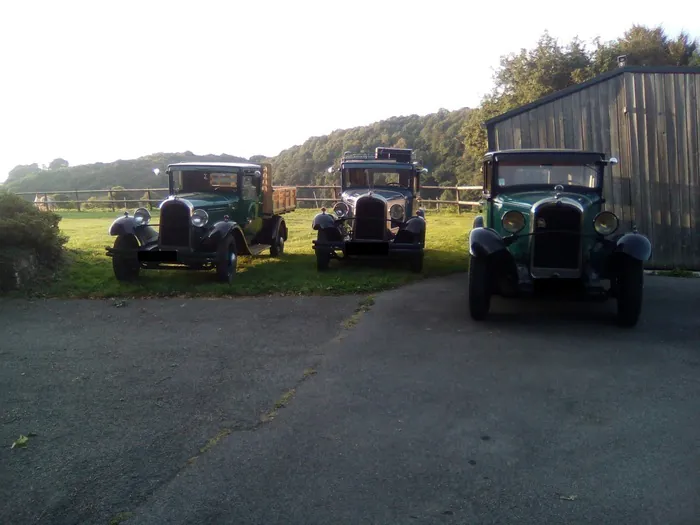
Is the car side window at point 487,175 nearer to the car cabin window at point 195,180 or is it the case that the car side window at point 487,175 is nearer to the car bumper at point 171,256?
the car bumper at point 171,256

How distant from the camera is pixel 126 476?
11.4 feet

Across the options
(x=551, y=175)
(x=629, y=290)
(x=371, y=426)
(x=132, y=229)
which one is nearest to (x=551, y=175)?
(x=551, y=175)

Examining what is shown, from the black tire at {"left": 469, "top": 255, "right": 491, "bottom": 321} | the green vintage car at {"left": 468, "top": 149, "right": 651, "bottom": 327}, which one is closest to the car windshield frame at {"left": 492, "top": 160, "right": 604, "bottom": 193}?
the green vintage car at {"left": 468, "top": 149, "right": 651, "bottom": 327}

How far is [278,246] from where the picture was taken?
12.5 metres

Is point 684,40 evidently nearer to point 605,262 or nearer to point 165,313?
point 605,262

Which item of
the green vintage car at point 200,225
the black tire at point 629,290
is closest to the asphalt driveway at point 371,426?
the black tire at point 629,290

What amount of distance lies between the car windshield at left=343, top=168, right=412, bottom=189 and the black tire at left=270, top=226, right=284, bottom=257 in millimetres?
1998

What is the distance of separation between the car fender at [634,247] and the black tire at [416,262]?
12.4ft

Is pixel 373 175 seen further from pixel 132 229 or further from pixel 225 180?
pixel 132 229

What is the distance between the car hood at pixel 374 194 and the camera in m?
10.6

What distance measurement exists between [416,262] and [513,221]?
311 centimetres

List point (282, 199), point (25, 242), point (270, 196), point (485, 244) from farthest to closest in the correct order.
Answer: point (282, 199) → point (270, 196) → point (25, 242) → point (485, 244)

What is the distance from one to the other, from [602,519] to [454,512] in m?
0.71

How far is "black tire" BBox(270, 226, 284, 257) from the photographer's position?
12262mm
